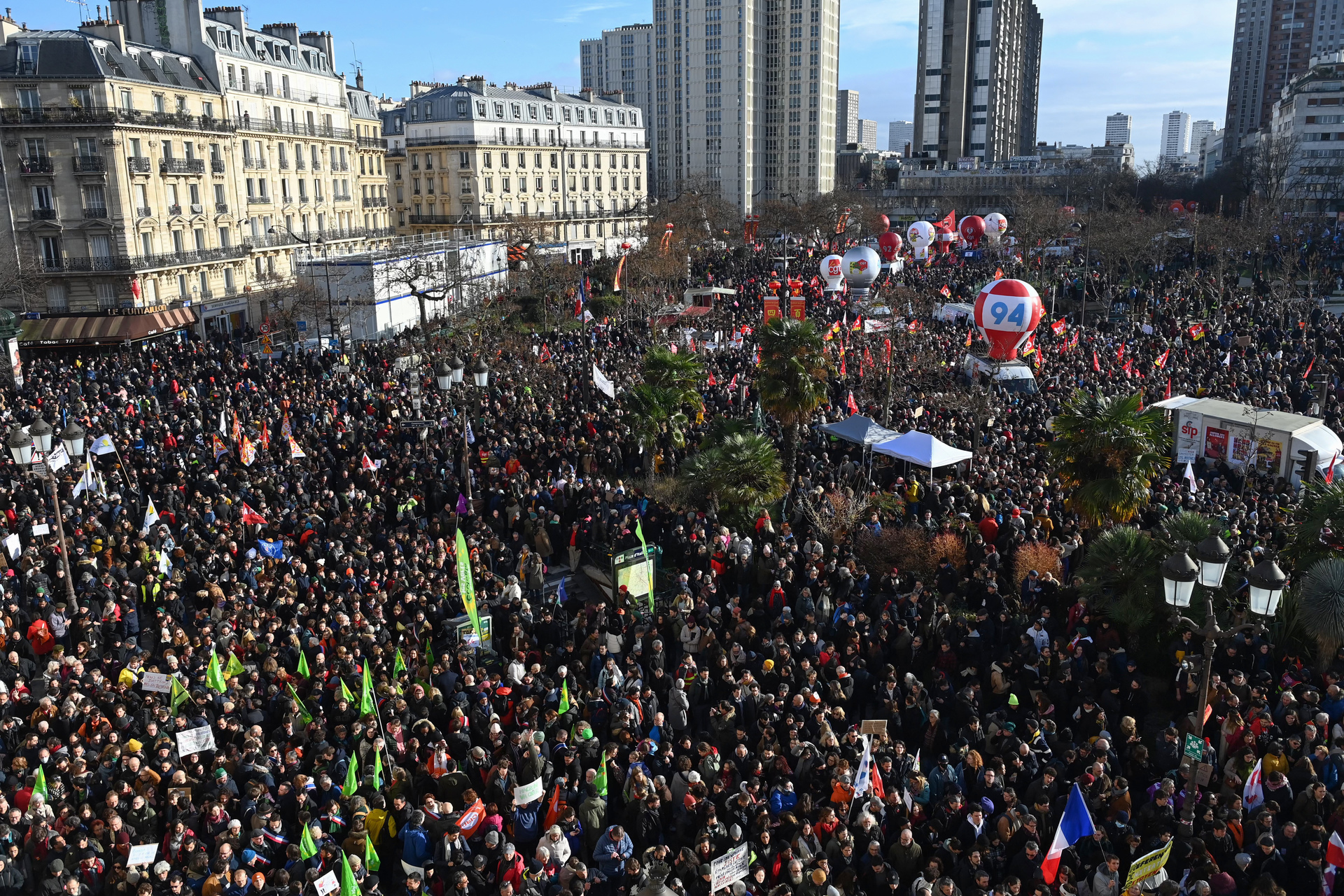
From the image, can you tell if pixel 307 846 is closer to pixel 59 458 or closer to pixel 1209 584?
pixel 1209 584

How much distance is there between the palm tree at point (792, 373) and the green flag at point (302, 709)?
36.8 ft

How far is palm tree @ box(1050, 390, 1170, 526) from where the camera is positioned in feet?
53.0

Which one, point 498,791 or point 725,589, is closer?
point 498,791

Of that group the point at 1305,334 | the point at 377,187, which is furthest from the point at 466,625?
the point at 377,187

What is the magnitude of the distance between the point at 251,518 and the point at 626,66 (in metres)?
Answer: 157

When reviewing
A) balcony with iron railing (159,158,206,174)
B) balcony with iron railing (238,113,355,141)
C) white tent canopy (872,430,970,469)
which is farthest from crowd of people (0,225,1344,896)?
balcony with iron railing (238,113,355,141)

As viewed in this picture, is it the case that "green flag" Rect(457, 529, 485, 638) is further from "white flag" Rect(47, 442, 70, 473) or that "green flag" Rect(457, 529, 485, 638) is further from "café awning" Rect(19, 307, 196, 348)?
"café awning" Rect(19, 307, 196, 348)

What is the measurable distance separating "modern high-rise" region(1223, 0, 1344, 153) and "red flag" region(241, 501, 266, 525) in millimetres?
154357

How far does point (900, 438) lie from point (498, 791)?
41.2 feet

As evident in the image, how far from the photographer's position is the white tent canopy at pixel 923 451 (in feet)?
64.5

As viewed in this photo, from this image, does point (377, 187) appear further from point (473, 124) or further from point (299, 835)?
point (299, 835)

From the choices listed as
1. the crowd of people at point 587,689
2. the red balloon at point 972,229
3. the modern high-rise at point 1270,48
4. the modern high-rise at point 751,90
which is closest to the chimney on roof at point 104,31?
the crowd of people at point 587,689

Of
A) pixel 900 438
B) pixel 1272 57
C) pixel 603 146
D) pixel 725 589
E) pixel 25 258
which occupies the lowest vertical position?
pixel 725 589

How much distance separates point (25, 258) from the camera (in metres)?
41.0
